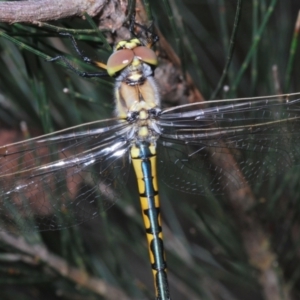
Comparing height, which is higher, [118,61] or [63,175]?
[118,61]

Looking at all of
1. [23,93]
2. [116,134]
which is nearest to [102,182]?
[116,134]

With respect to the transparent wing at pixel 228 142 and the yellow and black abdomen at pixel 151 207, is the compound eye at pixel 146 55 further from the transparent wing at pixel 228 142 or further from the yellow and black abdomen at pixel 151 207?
the yellow and black abdomen at pixel 151 207

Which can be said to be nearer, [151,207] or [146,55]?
[146,55]

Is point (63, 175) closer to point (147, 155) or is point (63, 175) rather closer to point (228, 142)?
point (147, 155)

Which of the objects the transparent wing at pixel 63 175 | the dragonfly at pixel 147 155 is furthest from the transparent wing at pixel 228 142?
the transparent wing at pixel 63 175

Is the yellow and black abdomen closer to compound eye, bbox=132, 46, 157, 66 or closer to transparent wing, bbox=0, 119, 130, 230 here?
transparent wing, bbox=0, 119, 130, 230

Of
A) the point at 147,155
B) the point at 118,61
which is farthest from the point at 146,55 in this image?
the point at 147,155
